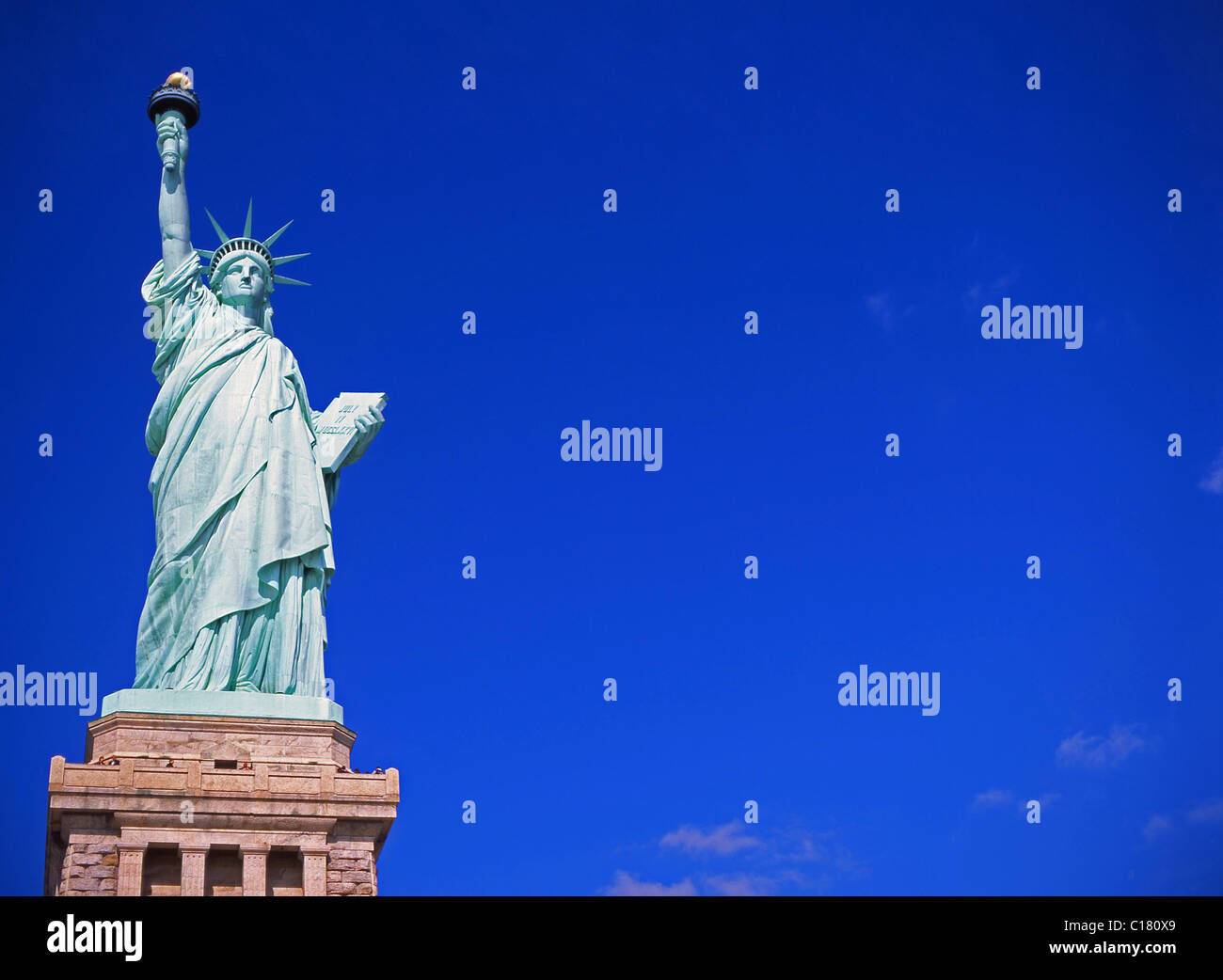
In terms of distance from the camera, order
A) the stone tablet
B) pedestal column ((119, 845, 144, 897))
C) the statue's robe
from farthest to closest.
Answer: the stone tablet → the statue's robe → pedestal column ((119, 845, 144, 897))

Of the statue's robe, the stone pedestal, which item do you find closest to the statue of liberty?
the statue's robe

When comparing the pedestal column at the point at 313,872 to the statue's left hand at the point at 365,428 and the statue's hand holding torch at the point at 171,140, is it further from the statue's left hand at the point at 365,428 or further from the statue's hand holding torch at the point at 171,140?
the statue's hand holding torch at the point at 171,140

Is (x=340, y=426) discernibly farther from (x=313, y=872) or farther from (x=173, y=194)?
(x=313, y=872)

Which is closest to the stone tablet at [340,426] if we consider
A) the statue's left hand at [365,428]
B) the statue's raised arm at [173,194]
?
the statue's left hand at [365,428]

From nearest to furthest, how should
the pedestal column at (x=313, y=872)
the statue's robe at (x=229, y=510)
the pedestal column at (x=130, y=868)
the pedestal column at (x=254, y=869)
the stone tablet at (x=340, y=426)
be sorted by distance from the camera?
the pedestal column at (x=130, y=868)
the pedestal column at (x=254, y=869)
the pedestal column at (x=313, y=872)
the statue's robe at (x=229, y=510)
the stone tablet at (x=340, y=426)

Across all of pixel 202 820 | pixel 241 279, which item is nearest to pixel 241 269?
pixel 241 279

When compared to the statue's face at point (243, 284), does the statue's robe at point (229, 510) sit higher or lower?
lower

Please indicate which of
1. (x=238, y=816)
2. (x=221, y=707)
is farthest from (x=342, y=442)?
(x=238, y=816)

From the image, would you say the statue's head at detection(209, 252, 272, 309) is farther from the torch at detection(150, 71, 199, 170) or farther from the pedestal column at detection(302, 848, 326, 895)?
the pedestal column at detection(302, 848, 326, 895)
